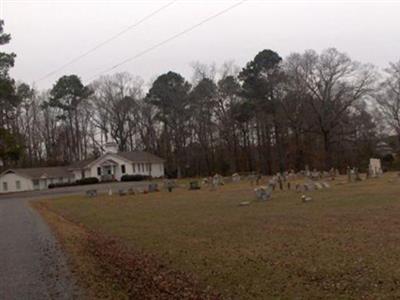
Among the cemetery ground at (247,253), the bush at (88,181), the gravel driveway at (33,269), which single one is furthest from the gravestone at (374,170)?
the bush at (88,181)

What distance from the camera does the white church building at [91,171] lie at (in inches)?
3081

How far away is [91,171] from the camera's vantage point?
8250 cm

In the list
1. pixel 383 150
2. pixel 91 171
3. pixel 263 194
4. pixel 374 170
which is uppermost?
pixel 91 171

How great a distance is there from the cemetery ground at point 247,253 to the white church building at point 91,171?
59778mm

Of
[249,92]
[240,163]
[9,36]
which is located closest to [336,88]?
[249,92]

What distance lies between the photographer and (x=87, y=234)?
1805cm

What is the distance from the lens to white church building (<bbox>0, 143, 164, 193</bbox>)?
78.2 metres

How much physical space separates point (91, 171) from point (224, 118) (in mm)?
20290

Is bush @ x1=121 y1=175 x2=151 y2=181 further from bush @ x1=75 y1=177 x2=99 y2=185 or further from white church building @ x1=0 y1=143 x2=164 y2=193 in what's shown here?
bush @ x1=75 y1=177 x2=99 y2=185

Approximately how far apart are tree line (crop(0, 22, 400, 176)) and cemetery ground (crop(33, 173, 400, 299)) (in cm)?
3547

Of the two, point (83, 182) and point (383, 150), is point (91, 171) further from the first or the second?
point (383, 150)

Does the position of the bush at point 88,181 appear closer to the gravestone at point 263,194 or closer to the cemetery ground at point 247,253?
the gravestone at point 263,194

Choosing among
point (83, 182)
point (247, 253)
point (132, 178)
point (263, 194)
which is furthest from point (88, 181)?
point (247, 253)

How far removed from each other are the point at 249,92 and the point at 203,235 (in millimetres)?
58986
